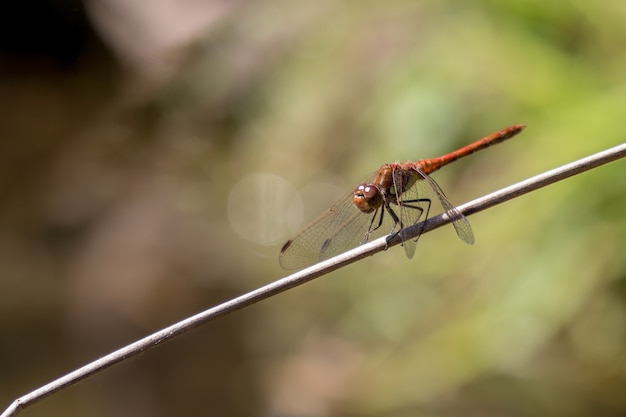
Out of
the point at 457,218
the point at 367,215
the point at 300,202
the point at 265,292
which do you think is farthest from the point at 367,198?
the point at 300,202

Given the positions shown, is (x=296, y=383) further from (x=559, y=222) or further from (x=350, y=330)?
(x=559, y=222)

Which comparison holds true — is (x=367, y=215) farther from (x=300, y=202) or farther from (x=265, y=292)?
(x=300, y=202)

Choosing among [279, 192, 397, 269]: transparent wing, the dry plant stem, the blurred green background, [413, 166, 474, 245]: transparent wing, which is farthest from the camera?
the blurred green background

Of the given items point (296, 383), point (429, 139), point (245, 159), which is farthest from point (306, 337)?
point (429, 139)

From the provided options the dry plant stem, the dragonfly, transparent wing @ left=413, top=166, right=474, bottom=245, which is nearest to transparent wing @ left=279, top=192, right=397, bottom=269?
the dragonfly

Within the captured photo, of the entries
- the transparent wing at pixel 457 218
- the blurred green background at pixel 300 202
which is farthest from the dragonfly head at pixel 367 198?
the blurred green background at pixel 300 202

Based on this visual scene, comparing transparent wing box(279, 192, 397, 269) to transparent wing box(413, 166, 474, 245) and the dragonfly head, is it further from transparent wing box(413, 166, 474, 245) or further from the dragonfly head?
transparent wing box(413, 166, 474, 245)

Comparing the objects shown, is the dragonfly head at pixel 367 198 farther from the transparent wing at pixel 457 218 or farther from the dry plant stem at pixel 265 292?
the dry plant stem at pixel 265 292
